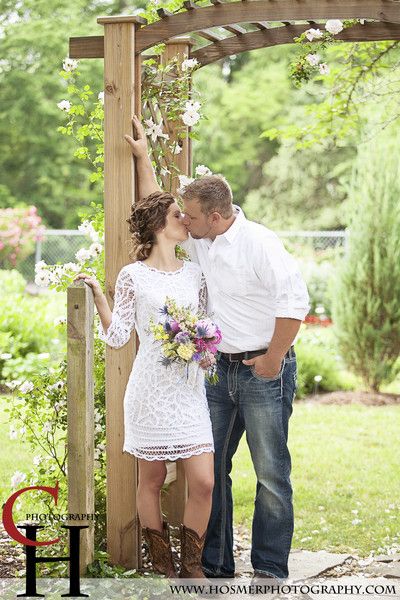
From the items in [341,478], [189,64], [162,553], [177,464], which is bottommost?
[341,478]

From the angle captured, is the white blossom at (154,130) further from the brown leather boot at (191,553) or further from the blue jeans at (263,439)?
the brown leather boot at (191,553)

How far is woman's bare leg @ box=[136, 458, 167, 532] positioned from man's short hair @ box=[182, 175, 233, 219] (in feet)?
3.22

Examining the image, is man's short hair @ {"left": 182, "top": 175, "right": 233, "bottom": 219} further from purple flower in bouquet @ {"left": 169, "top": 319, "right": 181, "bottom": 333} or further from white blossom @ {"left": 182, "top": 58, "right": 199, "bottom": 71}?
white blossom @ {"left": 182, "top": 58, "right": 199, "bottom": 71}

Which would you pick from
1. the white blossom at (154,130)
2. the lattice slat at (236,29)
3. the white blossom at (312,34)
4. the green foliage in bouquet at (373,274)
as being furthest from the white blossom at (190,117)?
the green foliage in bouquet at (373,274)

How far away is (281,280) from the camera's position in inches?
142

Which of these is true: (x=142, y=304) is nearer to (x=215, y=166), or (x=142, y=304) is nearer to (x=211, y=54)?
(x=211, y=54)

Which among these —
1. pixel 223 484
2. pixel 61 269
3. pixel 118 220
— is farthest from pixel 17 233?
pixel 223 484

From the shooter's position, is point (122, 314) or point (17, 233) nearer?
point (122, 314)

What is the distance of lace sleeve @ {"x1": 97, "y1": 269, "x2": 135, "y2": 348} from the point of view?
357 centimetres

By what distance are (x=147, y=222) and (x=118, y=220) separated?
25 cm

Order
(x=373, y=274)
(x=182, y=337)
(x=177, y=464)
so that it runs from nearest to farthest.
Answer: (x=182, y=337)
(x=177, y=464)
(x=373, y=274)

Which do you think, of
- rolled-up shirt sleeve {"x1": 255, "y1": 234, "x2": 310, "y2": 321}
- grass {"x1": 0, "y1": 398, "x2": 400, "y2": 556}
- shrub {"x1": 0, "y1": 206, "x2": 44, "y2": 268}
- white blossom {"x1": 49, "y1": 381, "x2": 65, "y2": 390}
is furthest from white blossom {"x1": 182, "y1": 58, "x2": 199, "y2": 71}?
shrub {"x1": 0, "y1": 206, "x2": 44, "y2": 268}

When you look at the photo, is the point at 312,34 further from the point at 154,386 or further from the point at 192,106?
the point at 154,386

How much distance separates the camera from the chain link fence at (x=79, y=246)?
539 inches
